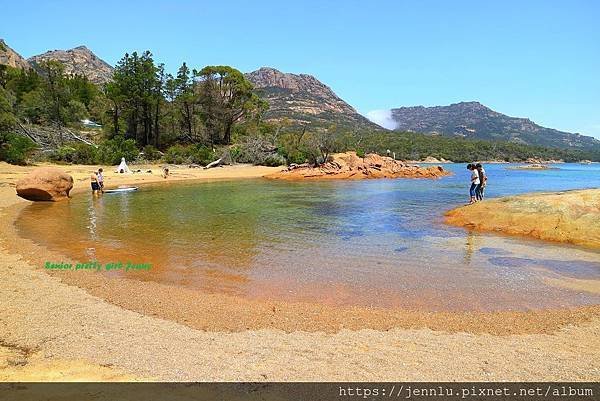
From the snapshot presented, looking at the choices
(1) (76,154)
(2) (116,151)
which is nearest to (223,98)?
(2) (116,151)

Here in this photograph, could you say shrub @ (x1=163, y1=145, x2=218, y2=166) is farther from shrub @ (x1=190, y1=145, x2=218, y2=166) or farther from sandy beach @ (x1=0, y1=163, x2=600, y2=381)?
sandy beach @ (x1=0, y1=163, x2=600, y2=381)

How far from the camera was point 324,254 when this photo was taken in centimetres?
1198

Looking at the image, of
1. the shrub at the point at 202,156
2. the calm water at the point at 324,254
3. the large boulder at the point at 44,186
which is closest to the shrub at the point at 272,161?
the shrub at the point at 202,156

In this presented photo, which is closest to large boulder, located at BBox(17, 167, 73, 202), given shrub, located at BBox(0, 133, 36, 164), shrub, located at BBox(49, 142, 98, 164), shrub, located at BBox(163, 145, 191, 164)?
shrub, located at BBox(0, 133, 36, 164)

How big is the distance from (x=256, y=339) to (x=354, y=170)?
1764 inches

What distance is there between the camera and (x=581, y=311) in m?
7.36

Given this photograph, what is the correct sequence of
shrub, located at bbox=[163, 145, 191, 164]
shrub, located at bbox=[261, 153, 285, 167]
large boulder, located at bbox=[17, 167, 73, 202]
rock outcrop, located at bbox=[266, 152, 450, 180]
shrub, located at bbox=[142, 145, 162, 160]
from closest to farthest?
1. large boulder, located at bbox=[17, 167, 73, 202]
2. rock outcrop, located at bbox=[266, 152, 450, 180]
3. shrub, located at bbox=[142, 145, 162, 160]
4. shrub, located at bbox=[163, 145, 191, 164]
5. shrub, located at bbox=[261, 153, 285, 167]

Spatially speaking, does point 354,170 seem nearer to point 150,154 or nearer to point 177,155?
point 177,155

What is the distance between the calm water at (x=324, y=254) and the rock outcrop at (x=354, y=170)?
1011 inches

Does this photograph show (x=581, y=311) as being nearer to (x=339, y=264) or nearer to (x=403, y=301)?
(x=403, y=301)

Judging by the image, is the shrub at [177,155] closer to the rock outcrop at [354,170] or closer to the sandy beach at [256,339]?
the rock outcrop at [354,170]

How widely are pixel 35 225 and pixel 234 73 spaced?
170ft

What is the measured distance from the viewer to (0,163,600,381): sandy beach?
4.82 m

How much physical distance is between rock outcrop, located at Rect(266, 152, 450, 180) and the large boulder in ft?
81.8
